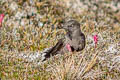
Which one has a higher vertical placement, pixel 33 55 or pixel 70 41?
pixel 70 41

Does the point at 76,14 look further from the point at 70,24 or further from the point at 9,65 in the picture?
the point at 9,65

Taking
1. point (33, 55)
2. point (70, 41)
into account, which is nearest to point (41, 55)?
point (33, 55)

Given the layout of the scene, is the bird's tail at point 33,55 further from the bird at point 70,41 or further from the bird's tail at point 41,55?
the bird at point 70,41

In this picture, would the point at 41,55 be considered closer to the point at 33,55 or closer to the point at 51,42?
the point at 33,55

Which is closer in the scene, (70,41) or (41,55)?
(70,41)

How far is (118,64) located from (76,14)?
5.22 m

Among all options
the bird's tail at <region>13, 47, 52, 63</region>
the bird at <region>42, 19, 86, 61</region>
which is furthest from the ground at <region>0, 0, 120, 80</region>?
the bird at <region>42, 19, 86, 61</region>

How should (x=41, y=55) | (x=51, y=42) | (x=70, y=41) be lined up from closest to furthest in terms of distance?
(x=70, y=41) → (x=41, y=55) → (x=51, y=42)

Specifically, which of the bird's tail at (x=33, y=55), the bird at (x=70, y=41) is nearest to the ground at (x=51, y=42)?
the bird's tail at (x=33, y=55)

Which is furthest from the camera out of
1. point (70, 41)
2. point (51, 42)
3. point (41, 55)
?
point (51, 42)

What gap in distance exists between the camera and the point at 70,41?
340 inches

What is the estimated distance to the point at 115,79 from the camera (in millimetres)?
7918

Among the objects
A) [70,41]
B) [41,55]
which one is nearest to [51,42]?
[41,55]

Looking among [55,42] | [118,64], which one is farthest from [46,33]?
[118,64]
